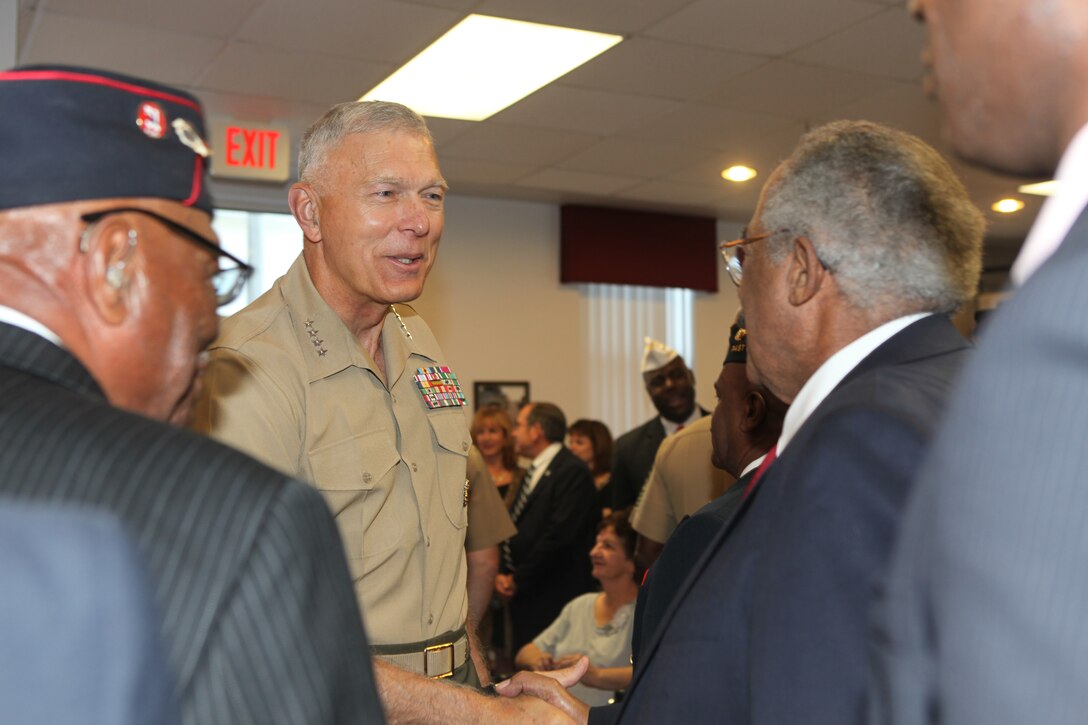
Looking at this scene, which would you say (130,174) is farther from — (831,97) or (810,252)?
(831,97)

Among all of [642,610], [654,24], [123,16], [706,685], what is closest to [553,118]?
[654,24]

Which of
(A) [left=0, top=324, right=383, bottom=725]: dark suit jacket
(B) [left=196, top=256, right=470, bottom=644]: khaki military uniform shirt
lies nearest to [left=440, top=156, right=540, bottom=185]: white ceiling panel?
(B) [left=196, top=256, right=470, bottom=644]: khaki military uniform shirt

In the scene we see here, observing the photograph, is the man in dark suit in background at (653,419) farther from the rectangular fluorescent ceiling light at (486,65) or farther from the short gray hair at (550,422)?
the rectangular fluorescent ceiling light at (486,65)

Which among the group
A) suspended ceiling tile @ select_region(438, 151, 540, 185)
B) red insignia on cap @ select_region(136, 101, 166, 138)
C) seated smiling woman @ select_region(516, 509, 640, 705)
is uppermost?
suspended ceiling tile @ select_region(438, 151, 540, 185)

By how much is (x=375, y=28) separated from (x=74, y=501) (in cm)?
424

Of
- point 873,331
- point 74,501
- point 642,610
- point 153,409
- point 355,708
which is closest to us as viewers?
point 74,501

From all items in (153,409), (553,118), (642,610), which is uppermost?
(553,118)

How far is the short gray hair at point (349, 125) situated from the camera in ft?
6.84

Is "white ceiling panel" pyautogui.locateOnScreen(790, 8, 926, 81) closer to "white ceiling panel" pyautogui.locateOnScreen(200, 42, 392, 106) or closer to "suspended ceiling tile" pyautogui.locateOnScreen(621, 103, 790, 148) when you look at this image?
"suspended ceiling tile" pyautogui.locateOnScreen(621, 103, 790, 148)

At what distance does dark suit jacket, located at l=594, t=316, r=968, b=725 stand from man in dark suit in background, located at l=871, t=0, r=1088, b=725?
0.29 metres

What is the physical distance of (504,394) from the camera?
8.50 metres

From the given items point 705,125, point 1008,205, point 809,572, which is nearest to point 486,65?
point 705,125

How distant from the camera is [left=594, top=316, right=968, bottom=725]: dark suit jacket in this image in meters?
1.10

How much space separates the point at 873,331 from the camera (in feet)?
4.66
